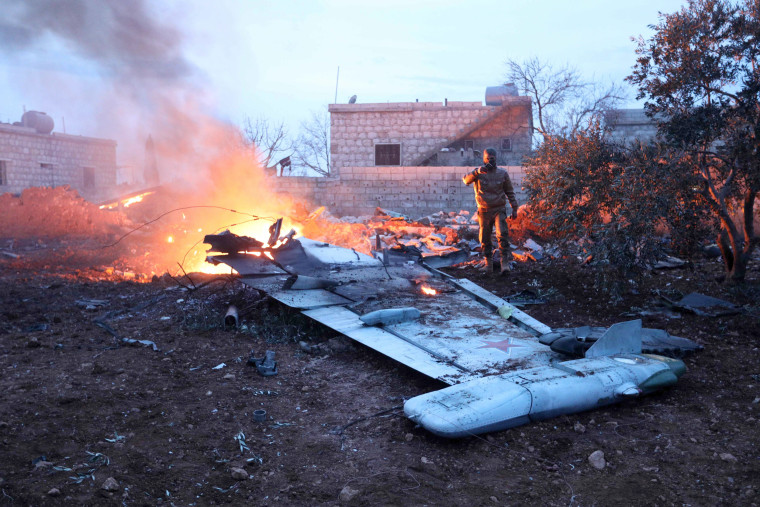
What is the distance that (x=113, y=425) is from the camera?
393 centimetres

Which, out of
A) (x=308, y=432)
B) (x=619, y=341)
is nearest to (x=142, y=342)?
(x=308, y=432)

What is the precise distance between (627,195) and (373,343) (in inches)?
146

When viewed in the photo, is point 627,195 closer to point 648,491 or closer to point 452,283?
point 452,283

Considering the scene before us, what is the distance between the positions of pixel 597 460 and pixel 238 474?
2.18m

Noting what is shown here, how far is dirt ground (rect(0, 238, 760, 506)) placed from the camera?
314 cm

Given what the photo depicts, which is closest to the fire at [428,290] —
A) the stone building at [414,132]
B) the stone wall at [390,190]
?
the stone wall at [390,190]

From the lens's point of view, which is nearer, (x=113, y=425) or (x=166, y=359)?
(x=113, y=425)

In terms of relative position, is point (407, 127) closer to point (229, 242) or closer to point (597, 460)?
point (229, 242)

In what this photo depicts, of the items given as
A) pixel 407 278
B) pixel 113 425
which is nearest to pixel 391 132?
pixel 407 278

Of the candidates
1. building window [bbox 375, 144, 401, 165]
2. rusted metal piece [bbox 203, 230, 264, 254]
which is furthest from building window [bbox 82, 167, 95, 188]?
rusted metal piece [bbox 203, 230, 264, 254]

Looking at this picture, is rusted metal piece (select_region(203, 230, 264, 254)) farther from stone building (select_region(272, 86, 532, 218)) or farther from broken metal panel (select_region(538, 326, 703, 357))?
stone building (select_region(272, 86, 532, 218))

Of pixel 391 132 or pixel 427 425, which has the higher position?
pixel 391 132

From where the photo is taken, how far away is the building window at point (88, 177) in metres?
32.6

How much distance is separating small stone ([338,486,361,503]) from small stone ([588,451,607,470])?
1473 millimetres
